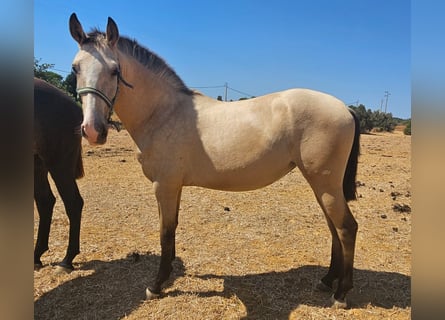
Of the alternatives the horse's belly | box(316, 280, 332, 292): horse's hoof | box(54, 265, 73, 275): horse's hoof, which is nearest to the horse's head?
the horse's belly

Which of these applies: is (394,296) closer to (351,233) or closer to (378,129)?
(351,233)

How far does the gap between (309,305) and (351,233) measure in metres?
0.78

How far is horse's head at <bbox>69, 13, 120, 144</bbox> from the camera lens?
7.61ft

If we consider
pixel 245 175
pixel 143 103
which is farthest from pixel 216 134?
pixel 143 103

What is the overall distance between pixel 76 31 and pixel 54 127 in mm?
1114

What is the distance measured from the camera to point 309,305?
276 cm

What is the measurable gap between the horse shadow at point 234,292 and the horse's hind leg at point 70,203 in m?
0.20

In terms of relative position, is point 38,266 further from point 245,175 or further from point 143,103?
point 245,175

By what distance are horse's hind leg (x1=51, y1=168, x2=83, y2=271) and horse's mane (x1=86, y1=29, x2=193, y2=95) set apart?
145 cm

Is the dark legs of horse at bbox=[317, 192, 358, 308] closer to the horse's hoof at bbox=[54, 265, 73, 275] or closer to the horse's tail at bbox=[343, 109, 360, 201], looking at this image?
the horse's tail at bbox=[343, 109, 360, 201]

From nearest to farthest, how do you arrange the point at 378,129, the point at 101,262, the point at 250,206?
the point at 101,262, the point at 250,206, the point at 378,129

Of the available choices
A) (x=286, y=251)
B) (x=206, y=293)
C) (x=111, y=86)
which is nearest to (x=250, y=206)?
(x=286, y=251)

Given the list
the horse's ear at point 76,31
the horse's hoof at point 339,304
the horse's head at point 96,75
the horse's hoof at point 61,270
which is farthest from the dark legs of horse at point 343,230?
the horse's hoof at point 61,270

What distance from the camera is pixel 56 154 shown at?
10.4 feet
